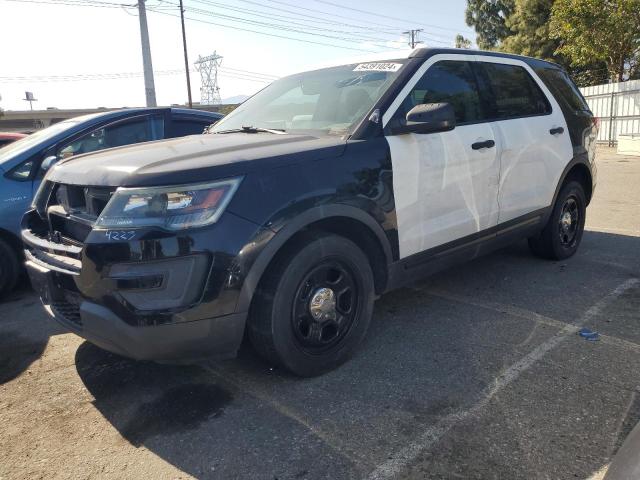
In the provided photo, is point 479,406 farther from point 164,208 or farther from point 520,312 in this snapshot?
point 164,208

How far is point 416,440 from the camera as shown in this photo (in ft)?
8.08

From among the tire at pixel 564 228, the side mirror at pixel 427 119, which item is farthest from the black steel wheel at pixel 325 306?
the tire at pixel 564 228

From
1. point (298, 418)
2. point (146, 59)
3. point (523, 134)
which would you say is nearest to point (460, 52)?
point (523, 134)

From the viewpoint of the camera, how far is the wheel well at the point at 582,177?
5.10 metres

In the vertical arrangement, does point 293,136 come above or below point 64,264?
above

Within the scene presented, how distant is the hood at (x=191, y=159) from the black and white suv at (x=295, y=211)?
0.05 ft

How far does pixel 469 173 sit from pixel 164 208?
224cm

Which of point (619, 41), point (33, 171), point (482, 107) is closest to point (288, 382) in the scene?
point (482, 107)

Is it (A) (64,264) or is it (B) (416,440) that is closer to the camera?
(B) (416,440)

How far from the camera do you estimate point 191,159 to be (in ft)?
8.84

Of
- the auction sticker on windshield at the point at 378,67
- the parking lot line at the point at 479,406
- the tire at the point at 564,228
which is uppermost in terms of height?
the auction sticker on windshield at the point at 378,67

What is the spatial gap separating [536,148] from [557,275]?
121cm

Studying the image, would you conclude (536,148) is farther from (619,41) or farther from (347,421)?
(619,41)

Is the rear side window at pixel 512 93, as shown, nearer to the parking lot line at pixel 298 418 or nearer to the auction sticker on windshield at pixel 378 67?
the auction sticker on windshield at pixel 378 67
